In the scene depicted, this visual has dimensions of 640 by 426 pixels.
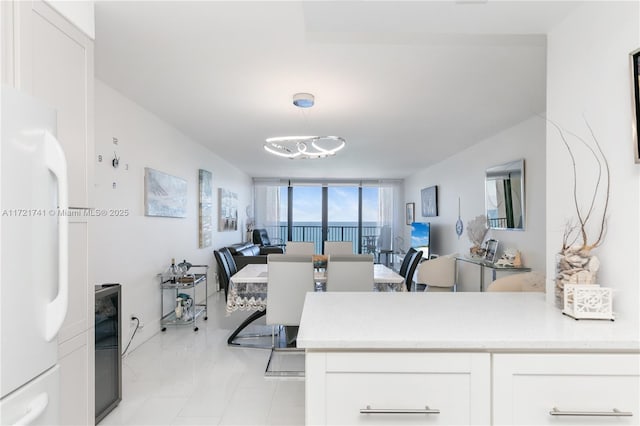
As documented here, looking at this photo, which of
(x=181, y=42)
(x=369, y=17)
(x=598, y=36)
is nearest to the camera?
(x=598, y=36)

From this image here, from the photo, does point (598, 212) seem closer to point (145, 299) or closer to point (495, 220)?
point (495, 220)

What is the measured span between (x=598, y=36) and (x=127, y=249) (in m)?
3.52

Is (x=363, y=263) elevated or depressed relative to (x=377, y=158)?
depressed

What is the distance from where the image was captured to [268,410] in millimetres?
2342

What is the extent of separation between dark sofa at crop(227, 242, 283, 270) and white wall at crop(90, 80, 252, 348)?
737mm

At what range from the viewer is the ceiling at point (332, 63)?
1.55 meters

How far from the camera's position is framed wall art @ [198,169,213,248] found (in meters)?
5.21

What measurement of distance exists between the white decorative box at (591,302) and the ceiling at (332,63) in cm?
110

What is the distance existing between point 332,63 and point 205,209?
11.6ft

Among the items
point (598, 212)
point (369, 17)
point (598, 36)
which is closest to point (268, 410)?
point (598, 212)

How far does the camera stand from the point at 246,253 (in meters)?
Result: 6.68

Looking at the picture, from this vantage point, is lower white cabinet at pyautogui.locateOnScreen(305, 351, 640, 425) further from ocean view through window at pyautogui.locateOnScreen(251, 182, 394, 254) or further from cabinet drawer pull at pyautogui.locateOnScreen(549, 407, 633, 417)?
ocean view through window at pyautogui.locateOnScreen(251, 182, 394, 254)

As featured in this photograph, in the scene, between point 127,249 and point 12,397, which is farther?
point 127,249

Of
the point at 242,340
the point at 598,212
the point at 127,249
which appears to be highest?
the point at 598,212
